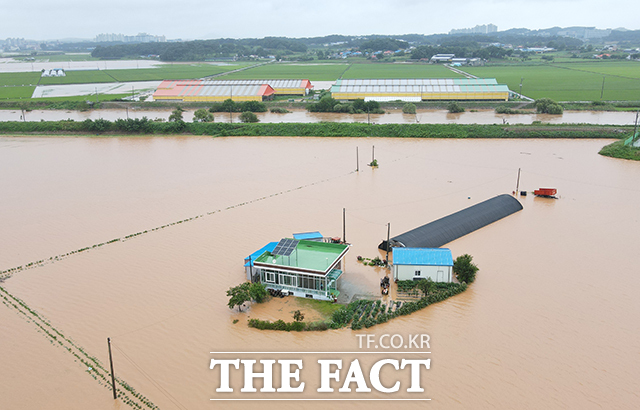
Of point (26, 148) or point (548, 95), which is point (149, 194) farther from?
point (548, 95)

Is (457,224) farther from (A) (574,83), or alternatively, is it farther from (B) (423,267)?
(A) (574,83)

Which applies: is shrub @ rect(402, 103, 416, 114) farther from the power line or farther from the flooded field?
the power line

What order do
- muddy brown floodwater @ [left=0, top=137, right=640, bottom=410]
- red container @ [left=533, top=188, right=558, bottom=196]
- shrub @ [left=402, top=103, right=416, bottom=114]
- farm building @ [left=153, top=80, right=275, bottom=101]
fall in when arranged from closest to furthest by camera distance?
1. muddy brown floodwater @ [left=0, top=137, right=640, bottom=410]
2. red container @ [left=533, top=188, right=558, bottom=196]
3. shrub @ [left=402, top=103, right=416, bottom=114]
4. farm building @ [left=153, top=80, right=275, bottom=101]

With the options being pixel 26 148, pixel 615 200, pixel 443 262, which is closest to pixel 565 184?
pixel 615 200

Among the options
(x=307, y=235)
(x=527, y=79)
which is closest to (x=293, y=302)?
(x=307, y=235)

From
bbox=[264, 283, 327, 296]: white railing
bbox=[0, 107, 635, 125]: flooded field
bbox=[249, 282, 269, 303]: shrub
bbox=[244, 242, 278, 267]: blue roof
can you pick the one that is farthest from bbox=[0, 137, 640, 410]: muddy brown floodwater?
bbox=[0, 107, 635, 125]: flooded field
